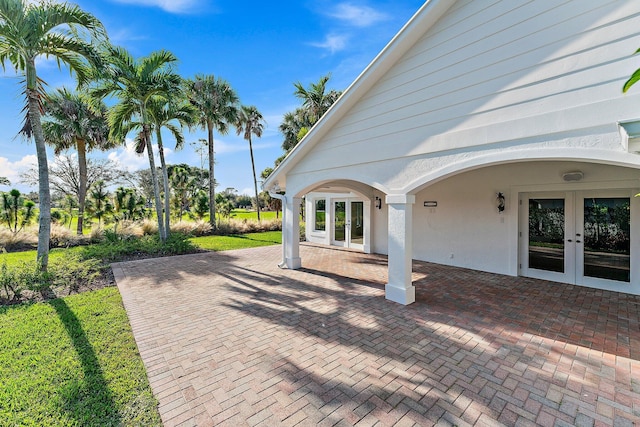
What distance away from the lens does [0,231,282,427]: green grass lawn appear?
9.32 feet

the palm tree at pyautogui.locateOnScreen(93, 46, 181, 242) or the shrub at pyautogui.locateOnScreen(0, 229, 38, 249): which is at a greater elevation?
the palm tree at pyautogui.locateOnScreen(93, 46, 181, 242)

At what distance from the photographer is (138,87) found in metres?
11.5

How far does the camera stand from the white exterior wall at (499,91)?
3604mm

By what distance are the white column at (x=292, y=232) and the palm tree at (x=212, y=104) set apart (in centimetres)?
1150

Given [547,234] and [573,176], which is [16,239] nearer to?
[547,234]

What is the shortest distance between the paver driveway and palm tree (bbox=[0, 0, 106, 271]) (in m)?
3.44

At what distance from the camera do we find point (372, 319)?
520 centimetres

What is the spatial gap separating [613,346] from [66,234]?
19.8m

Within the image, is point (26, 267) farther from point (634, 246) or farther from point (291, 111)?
point (291, 111)

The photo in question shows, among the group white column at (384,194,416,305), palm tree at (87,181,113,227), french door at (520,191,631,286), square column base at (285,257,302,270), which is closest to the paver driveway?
white column at (384,194,416,305)

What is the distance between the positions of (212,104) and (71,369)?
17564 millimetres

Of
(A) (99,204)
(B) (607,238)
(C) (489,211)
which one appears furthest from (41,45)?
(B) (607,238)

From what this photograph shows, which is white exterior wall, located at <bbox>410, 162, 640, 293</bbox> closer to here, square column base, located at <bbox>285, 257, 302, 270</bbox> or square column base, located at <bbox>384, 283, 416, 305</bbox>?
square column base, located at <bbox>384, 283, 416, 305</bbox>

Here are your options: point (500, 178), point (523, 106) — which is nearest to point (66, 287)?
point (523, 106)
